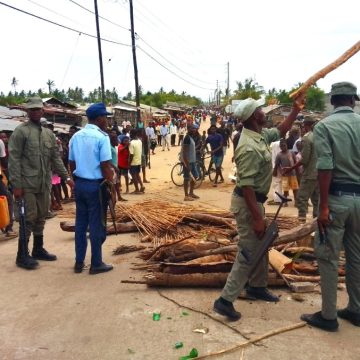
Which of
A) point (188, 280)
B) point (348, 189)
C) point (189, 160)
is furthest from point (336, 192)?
point (189, 160)

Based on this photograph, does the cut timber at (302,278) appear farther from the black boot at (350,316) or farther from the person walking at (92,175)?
the person walking at (92,175)

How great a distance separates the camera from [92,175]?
5301 mm

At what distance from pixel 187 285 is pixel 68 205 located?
6543 millimetres

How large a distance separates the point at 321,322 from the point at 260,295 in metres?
0.78

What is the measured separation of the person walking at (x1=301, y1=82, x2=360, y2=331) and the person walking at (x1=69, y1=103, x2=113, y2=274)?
259 cm

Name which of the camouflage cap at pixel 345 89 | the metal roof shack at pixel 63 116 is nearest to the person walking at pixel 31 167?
A: the camouflage cap at pixel 345 89

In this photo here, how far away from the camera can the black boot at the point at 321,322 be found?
147 inches

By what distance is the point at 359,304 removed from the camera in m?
3.83

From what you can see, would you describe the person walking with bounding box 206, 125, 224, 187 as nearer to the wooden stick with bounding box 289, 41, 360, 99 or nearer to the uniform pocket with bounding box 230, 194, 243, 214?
the wooden stick with bounding box 289, 41, 360, 99

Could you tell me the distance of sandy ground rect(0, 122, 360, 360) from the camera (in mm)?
3479

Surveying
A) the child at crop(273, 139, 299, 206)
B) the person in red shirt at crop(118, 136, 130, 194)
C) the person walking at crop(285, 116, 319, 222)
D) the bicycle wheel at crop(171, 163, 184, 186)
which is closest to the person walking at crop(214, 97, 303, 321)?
the person walking at crop(285, 116, 319, 222)

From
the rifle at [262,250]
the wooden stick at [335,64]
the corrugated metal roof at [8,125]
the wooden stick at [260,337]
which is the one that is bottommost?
the wooden stick at [260,337]

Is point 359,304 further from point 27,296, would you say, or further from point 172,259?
point 27,296

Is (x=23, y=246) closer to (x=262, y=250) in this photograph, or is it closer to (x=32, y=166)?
(x=32, y=166)
